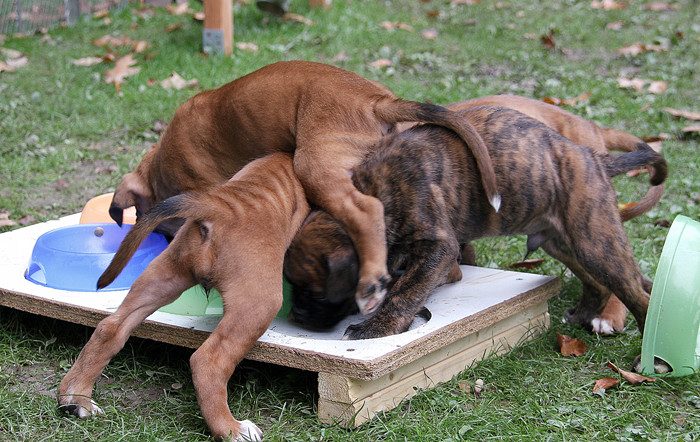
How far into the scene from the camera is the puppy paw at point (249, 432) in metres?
2.85

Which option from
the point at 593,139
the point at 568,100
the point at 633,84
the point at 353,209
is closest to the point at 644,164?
the point at 593,139

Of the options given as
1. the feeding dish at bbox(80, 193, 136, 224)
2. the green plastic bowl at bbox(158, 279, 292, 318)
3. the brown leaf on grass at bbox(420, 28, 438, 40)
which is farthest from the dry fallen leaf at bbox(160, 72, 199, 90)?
the green plastic bowl at bbox(158, 279, 292, 318)

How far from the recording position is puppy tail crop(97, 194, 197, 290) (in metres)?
3.13

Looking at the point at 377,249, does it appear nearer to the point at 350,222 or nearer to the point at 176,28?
the point at 350,222

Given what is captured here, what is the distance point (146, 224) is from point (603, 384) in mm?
2040

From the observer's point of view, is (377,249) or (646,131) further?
(646,131)

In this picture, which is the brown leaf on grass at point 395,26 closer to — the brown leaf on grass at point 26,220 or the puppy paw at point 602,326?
the brown leaf on grass at point 26,220

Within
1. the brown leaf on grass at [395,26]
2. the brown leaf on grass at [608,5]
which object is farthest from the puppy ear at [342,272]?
the brown leaf on grass at [608,5]

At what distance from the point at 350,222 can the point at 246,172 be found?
0.55m

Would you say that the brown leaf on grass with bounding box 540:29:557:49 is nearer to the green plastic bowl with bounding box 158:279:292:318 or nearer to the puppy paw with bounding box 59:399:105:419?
the green plastic bowl with bounding box 158:279:292:318

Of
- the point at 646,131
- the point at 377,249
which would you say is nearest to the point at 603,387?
the point at 377,249

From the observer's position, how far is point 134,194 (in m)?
4.34

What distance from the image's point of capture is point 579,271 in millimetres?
4125

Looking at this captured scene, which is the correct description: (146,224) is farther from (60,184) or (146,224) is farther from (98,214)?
(60,184)
